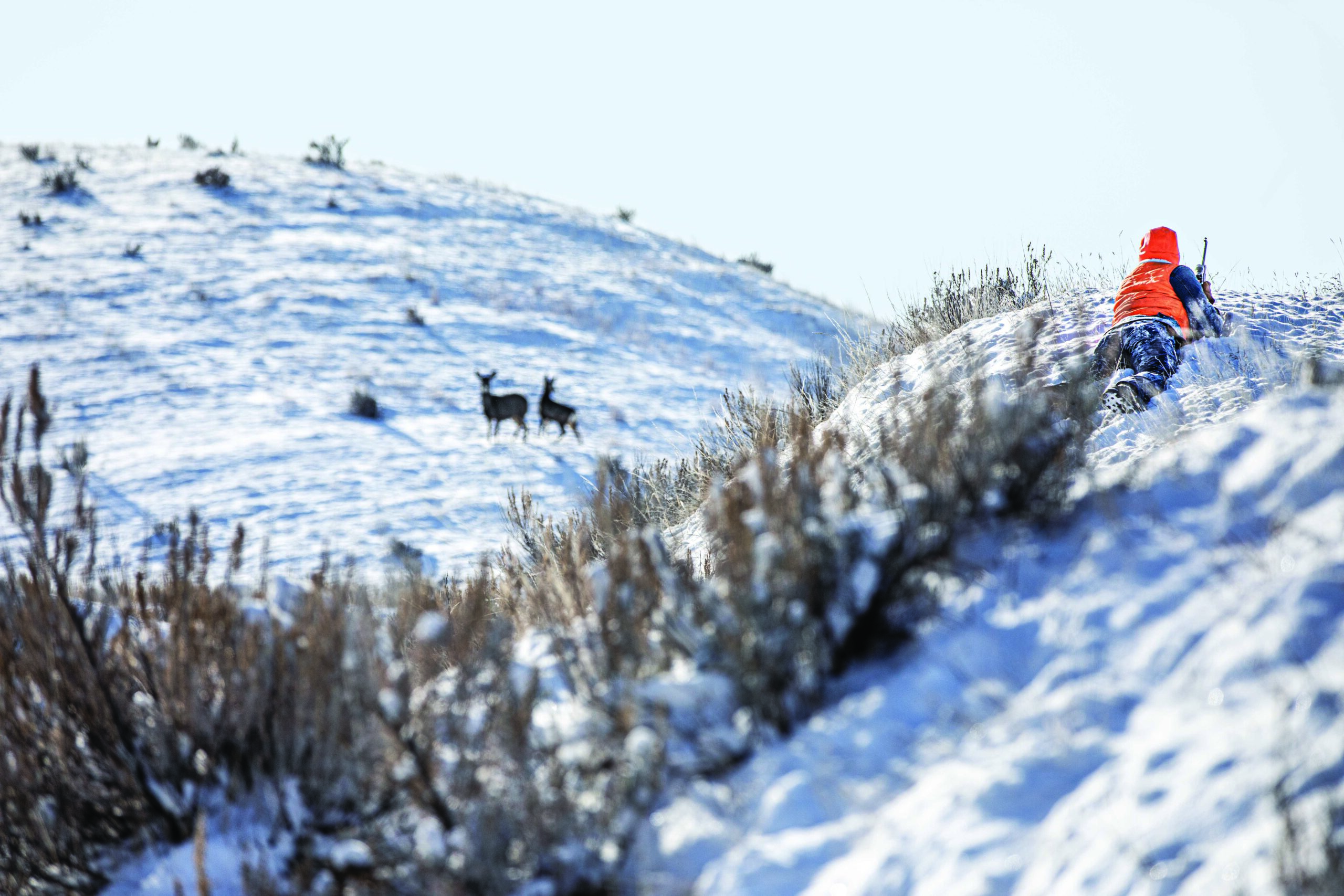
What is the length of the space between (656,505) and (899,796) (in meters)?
4.60

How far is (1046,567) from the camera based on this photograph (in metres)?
2.16

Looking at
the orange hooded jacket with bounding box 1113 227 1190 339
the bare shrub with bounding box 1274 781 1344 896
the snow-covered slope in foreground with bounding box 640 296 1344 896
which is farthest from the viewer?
the orange hooded jacket with bounding box 1113 227 1190 339

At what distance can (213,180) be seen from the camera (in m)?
17.1

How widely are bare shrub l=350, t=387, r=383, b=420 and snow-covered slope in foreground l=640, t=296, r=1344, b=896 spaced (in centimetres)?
934

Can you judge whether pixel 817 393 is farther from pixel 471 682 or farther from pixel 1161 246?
pixel 471 682

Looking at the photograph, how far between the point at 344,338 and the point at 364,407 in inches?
98.7

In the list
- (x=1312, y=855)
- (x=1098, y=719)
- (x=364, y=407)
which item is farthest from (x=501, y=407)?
(x=1312, y=855)

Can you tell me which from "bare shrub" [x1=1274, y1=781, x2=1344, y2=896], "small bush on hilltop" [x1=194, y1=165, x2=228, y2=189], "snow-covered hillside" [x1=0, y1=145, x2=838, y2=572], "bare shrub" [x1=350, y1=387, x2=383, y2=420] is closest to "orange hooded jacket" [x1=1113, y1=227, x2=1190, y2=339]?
"snow-covered hillside" [x1=0, y1=145, x2=838, y2=572]

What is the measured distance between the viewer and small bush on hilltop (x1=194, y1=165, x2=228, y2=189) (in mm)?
17078

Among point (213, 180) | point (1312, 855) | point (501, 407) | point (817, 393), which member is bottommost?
point (1312, 855)

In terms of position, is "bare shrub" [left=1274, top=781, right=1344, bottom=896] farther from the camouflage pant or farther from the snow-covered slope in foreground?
the camouflage pant

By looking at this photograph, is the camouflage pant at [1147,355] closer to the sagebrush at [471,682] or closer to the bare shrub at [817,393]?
the bare shrub at [817,393]

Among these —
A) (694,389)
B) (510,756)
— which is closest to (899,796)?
(510,756)

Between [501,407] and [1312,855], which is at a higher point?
[501,407]
